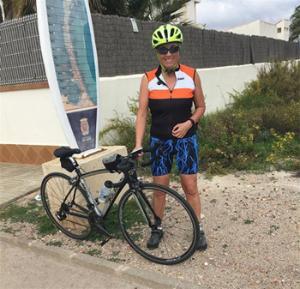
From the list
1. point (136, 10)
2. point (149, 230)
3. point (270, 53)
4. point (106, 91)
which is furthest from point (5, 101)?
point (270, 53)

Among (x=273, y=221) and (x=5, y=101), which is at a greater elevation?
(x=5, y=101)

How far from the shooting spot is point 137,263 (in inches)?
155

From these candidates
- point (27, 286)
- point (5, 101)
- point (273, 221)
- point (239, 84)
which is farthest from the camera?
point (239, 84)

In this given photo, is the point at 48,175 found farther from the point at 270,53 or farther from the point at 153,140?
the point at 270,53

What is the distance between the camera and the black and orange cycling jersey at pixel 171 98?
379cm

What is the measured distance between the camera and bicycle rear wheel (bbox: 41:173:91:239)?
4.48 meters

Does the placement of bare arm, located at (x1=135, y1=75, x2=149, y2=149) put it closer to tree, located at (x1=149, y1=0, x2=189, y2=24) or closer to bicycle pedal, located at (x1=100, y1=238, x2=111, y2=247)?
bicycle pedal, located at (x1=100, y1=238, x2=111, y2=247)

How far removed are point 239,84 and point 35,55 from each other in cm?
861

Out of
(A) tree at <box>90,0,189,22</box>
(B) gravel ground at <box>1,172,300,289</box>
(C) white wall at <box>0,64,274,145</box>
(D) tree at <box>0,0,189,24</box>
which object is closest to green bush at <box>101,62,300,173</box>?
(C) white wall at <box>0,64,274,145</box>

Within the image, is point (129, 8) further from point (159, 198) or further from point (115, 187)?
point (159, 198)

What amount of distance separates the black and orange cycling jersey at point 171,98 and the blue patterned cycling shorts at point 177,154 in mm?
69

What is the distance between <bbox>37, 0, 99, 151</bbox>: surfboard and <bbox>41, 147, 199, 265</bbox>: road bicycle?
0.57 m

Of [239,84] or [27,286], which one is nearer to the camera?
[27,286]

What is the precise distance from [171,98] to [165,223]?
1.26 meters
